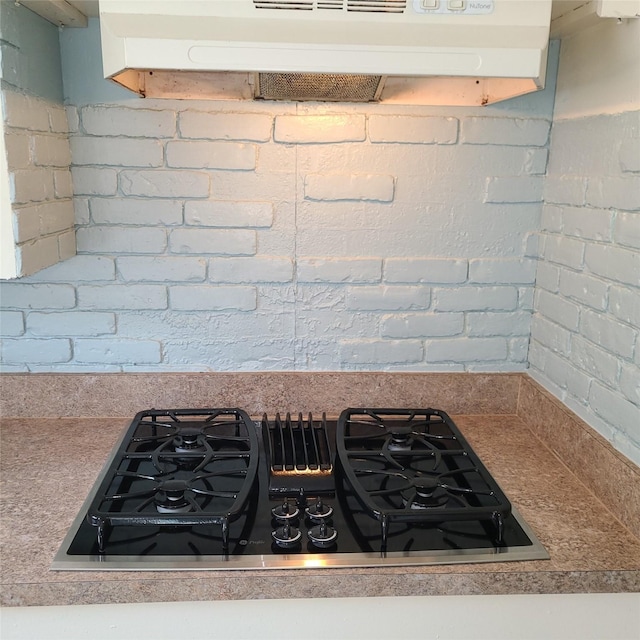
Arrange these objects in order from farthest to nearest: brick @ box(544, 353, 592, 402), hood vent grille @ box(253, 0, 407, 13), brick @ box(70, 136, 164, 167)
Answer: brick @ box(70, 136, 164, 167), brick @ box(544, 353, 592, 402), hood vent grille @ box(253, 0, 407, 13)

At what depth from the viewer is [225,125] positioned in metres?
1.39

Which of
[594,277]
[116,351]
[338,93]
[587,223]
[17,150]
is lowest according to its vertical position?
[116,351]

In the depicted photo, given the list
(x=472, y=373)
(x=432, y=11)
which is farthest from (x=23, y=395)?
(x=432, y=11)

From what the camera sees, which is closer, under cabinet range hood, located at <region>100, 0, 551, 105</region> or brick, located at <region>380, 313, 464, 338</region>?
under cabinet range hood, located at <region>100, 0, 551, 105</region>

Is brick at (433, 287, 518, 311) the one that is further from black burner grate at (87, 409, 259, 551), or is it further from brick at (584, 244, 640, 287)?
black burner grate at (87, 409, 259, 551)

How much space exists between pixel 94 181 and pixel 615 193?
1.09 m

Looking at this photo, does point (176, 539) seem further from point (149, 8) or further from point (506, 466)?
point (149, 8)

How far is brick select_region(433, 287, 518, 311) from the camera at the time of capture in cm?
151

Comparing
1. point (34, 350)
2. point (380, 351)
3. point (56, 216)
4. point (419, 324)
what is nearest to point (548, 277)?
point (419, 324)

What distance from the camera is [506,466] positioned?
1.29 m

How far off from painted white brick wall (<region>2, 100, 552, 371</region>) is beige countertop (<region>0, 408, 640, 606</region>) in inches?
14.6

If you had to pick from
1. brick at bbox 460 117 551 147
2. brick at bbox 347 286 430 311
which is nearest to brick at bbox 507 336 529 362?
A: brick at bbox 347 286 430 311

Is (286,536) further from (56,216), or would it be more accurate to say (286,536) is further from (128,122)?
(128,122)

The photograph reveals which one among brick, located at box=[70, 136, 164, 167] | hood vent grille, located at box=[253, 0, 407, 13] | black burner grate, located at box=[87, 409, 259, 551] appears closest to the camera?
hood vent grille, located at box=[253, 0, 407, 13]
